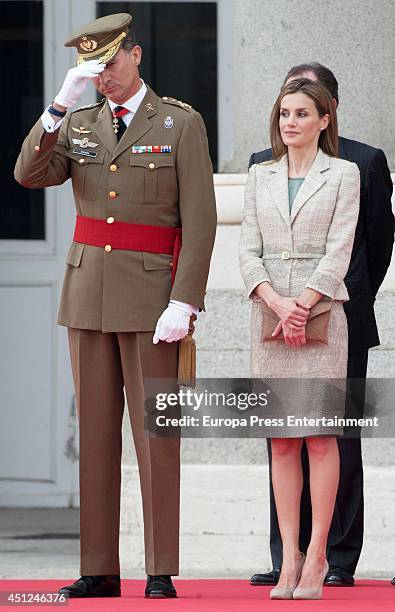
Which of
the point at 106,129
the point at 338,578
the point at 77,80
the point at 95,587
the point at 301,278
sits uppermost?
the point at 77,80

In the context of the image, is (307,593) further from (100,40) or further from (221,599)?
(100,40)

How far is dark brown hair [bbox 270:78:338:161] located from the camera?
16.9 feet

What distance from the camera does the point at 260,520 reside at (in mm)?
6516

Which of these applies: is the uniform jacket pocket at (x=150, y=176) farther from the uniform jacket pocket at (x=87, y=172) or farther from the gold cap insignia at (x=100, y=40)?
the gold cap insignia at (x=100, y=40)

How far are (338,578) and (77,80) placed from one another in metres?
1.94

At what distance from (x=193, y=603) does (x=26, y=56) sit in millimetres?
3652

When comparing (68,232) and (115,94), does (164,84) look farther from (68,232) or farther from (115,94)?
(115,94)

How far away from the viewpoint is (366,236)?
571 cm

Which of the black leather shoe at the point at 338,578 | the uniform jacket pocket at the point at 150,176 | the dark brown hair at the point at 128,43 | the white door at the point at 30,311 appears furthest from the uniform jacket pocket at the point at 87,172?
the white door at the point at 30,311

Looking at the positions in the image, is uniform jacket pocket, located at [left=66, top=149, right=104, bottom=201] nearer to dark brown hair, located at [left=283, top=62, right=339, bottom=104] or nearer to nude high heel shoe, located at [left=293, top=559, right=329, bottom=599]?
dark brown hair, located at [left=283, top=62, right=339, bottom=104]

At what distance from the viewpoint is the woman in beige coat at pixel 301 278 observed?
5.06 metres

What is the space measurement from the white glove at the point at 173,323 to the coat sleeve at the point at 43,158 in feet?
1.81

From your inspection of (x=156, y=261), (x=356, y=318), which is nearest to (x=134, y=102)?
(x=156, y=261)

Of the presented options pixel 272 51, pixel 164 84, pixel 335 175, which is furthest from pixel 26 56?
pixel 335 175
